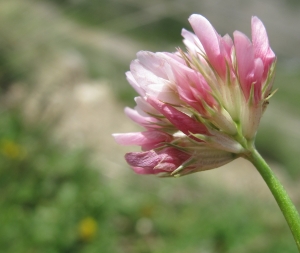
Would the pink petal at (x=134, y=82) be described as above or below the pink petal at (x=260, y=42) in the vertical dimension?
below

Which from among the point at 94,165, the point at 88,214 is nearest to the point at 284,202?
the point at 88,214

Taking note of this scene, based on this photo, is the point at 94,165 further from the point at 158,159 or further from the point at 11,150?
the point at 158,159

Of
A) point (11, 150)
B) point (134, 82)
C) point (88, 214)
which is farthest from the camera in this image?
point (11, 150)

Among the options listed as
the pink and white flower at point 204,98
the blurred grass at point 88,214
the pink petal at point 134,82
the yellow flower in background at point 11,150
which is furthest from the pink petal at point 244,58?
the yellow flower in background at point 11,150

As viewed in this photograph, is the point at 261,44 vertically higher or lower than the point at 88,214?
higher

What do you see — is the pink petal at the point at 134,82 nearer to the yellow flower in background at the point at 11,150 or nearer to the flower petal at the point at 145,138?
the flower petal at the point at 145,138

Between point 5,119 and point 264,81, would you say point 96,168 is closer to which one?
point 5,119

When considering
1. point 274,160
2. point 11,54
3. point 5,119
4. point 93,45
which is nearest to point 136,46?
point 93,45
